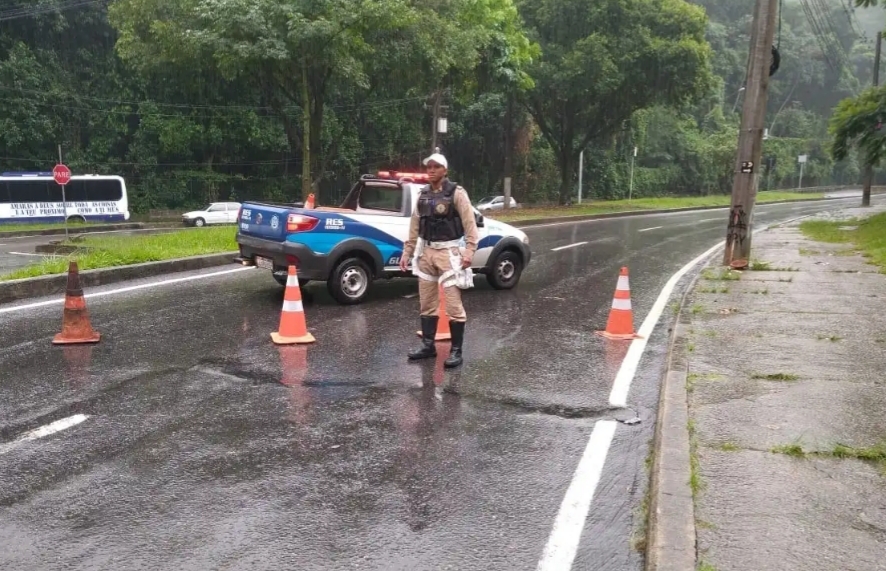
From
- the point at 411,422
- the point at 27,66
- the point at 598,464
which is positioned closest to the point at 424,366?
the point at 411,422

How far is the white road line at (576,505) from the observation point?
3.45 metres

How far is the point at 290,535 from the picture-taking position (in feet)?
11.8

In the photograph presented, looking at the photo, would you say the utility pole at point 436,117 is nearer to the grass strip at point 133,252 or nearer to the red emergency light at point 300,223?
the grass strip at point 133,252

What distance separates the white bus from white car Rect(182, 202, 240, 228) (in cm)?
327

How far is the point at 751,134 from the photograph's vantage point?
13.1 m

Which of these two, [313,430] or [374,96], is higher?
[374,96]

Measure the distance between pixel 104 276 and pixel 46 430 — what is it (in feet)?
21.0

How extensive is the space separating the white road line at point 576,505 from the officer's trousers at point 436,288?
193cm

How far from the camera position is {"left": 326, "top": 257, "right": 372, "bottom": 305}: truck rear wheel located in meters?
9.48

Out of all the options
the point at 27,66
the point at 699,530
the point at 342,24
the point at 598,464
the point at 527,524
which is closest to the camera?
the point at 699,530

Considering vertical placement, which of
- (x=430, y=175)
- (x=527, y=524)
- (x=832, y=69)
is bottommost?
(x=527, y=524)

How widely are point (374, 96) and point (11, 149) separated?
1825 centimetres

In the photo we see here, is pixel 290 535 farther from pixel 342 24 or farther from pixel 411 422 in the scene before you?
pixel 342 24

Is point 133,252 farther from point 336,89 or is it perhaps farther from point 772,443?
point 336,89
